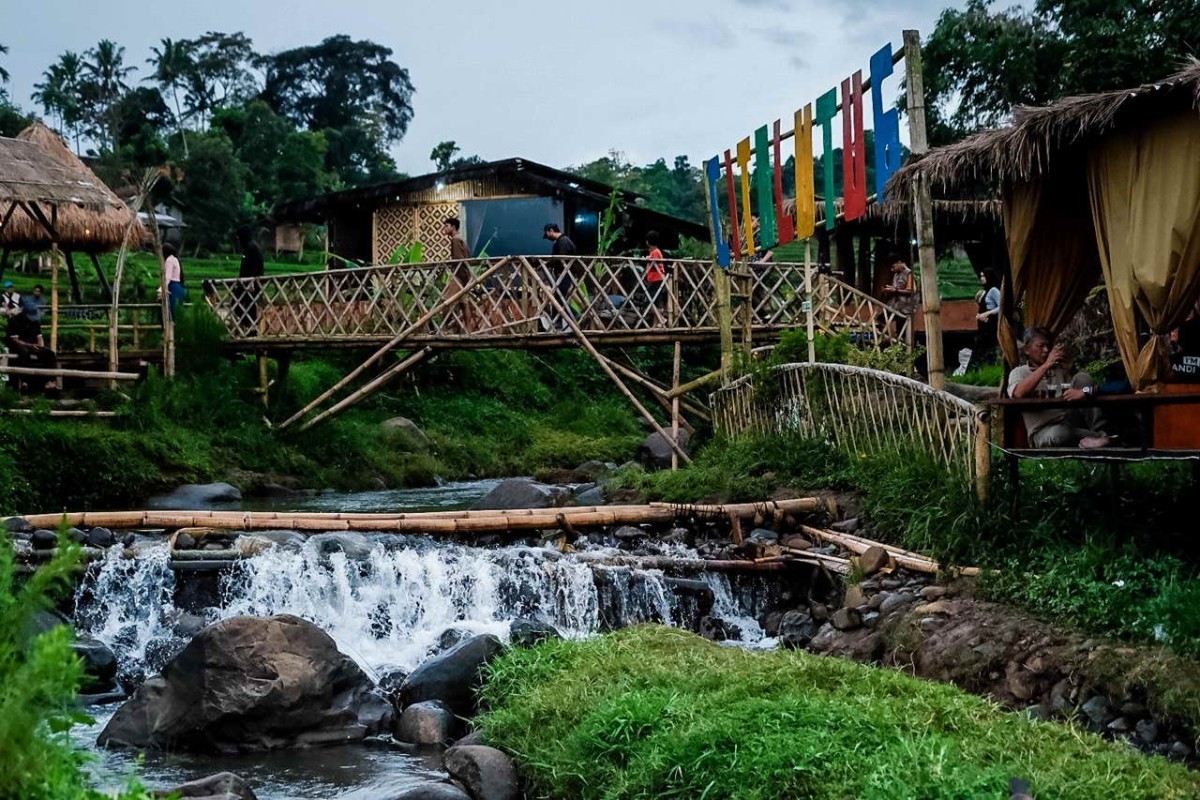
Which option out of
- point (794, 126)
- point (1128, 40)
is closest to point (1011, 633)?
point (794, 126)

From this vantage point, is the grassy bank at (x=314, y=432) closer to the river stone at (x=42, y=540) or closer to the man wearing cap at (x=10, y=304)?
the man wearing cap at (x=10, y=304)

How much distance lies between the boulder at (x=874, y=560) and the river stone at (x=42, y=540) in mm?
5739

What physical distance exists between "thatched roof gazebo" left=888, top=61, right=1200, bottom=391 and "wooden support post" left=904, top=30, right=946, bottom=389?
0.75 feet

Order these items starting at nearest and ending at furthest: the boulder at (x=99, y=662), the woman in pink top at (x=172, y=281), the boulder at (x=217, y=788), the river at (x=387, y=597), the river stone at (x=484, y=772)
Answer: the boulder at (x=217, y=788)
the river stone at (x=484, y=772)
the boulder at (x=99, y=662)
the river at (x=387, y=597)
the woman in pink top at (x=172, y=281)

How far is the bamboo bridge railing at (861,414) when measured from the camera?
8719mm

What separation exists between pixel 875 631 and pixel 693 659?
177 cm

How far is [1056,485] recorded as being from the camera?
8.55m

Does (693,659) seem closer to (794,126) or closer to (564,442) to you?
(794,126)

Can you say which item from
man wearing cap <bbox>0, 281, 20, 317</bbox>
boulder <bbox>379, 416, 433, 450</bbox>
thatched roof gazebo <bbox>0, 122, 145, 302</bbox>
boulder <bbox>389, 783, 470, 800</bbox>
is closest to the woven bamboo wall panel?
boulder <bbox>379, 416, 433, 450</bbox>

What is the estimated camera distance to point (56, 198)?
1530 cm

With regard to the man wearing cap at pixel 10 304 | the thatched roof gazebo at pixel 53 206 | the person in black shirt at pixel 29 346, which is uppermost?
the thatched roof gazebo at pixel 53 206

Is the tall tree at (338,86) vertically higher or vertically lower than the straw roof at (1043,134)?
higher

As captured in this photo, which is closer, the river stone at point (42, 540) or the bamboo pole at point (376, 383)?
the river stone at point (42, 540)

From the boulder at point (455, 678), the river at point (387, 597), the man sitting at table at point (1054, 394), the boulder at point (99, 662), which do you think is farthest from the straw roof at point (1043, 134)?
the boulder at point (99, 662)
